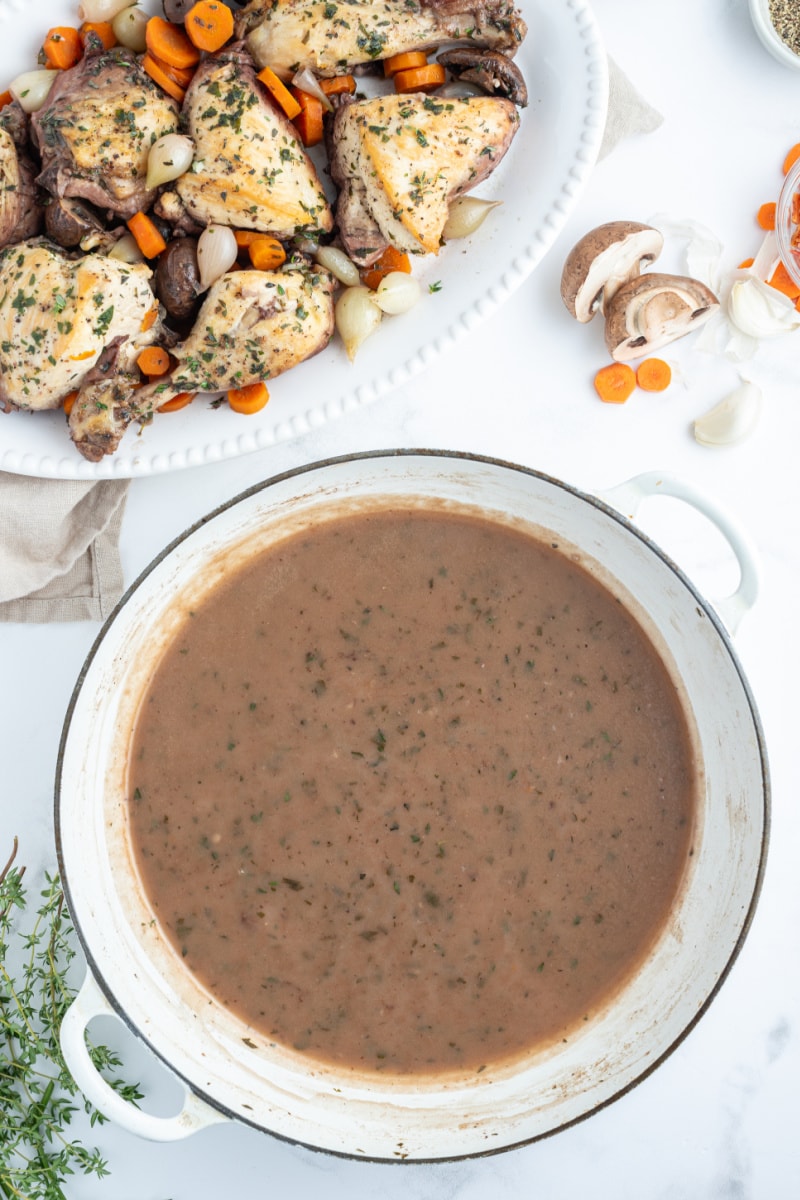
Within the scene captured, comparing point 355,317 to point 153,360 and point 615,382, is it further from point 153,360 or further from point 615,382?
point 615,382

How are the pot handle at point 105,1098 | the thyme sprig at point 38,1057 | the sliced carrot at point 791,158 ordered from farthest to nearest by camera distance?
the sliced carrot at point 791,158
the thyme sprig at point 38,1057
the pot handle at point 105,1098

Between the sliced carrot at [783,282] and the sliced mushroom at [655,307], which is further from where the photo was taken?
the sliced carrot at [783,282]

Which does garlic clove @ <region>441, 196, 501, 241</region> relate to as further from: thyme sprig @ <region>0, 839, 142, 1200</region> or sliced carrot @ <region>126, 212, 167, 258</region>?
thyme sprig @ <region>0, 839, 142, 1200</region>

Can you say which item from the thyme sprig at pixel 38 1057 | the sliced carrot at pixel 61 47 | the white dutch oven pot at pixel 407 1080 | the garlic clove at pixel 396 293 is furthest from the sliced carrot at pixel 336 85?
the thyme sprig at pixel 38 1057

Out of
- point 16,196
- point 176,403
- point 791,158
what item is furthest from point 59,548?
point 791,158

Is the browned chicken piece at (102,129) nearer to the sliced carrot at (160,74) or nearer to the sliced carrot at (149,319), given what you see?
the sliced carrot at (160,74)
